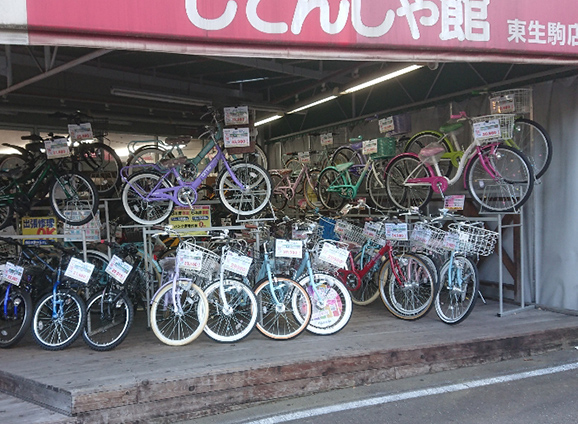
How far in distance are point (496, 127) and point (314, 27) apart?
3.25 m

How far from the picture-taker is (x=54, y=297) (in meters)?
5.46

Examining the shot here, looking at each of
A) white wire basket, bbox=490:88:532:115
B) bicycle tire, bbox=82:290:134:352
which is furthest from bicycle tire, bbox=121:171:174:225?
white wire basket, bbox=490:88:532:115

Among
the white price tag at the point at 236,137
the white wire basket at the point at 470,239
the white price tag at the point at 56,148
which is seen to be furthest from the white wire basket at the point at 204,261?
the white wire basket at the point at 470,239

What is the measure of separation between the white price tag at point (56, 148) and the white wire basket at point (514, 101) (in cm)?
630

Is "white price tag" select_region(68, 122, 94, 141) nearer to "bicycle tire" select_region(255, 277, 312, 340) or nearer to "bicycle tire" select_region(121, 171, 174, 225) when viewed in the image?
"bicycle tire" select_region(121, 171, 174, 225)

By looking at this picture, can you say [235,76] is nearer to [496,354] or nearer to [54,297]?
[54,297]

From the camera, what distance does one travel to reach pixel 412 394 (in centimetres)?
468

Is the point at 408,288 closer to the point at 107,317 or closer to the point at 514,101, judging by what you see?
the point at 514,101

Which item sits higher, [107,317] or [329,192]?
[329,192]

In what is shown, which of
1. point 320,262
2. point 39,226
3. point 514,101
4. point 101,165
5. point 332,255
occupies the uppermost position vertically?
point 514,101

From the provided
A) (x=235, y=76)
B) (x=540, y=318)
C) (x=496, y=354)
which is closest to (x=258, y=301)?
(x=496, y=354)

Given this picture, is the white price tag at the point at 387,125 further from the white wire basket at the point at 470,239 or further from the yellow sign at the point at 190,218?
the yellow sign at the point at 190,218

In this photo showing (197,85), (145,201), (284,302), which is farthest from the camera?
(197,85)

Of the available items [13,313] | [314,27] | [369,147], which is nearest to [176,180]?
[13,313]
